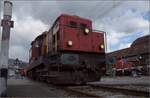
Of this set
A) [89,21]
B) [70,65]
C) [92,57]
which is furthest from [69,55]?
[89,21]

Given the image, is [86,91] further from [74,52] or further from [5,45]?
[5,45]

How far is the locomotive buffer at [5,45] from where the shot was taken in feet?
30.0

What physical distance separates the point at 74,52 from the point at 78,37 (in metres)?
0.91

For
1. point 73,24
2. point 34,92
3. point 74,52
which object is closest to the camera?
point 34,92

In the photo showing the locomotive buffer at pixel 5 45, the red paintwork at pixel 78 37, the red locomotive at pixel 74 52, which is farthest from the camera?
the red paintwork at pixel 78 37

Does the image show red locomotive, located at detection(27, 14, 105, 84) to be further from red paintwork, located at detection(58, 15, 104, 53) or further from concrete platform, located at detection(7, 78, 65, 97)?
concrete platform, located at detection(7, 78, 65, 97)

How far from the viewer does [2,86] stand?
9102 mm

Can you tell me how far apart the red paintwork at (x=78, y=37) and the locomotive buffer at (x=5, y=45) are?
4.08 metres

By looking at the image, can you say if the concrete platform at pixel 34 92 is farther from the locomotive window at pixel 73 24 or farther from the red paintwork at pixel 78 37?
the locomotive window at pixel 73 24

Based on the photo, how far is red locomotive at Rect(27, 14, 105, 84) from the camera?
13.0m

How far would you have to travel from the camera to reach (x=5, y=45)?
9328 millimetres

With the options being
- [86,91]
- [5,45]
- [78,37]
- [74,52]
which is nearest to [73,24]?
[78,37]

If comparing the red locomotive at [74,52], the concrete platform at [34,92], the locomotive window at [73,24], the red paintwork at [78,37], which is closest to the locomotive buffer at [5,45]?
the concrete platform at [34,92]

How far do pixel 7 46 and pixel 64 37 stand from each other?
4.45 m
